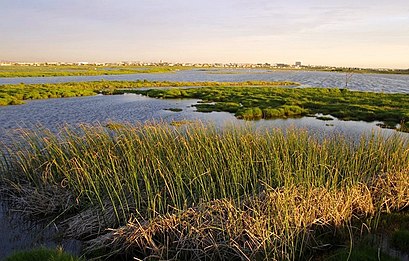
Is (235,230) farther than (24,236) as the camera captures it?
No

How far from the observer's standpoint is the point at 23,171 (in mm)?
11914

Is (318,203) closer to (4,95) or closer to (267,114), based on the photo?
(267,114)

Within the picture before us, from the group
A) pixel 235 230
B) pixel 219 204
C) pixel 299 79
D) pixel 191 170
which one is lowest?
pixel 299 79

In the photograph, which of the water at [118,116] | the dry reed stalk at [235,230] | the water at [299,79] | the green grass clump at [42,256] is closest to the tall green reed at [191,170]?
the dry reed stalk at [235,230]

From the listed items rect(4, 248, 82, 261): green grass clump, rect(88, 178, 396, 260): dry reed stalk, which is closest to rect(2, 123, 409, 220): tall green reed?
rect(88, 178, 396, 260): dry reed stalk

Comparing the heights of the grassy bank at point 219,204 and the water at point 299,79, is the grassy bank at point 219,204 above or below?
above

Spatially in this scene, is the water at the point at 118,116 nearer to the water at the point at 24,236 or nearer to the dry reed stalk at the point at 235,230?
the water at the point at 24,236

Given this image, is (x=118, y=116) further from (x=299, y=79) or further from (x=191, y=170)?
(x=299, y=79)

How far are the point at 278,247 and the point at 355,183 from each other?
3.35 m

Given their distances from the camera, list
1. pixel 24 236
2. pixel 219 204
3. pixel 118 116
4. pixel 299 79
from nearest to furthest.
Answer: pixel 219 204, pixel 24 236, pixel 118 116, pixel 299 79

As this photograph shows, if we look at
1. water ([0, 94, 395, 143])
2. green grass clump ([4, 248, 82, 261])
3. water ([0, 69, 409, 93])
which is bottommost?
water ([0, 69, 409, 93])

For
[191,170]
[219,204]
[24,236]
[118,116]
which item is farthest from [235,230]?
[118,116]

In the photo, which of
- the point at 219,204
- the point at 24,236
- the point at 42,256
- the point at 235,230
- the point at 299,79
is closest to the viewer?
the point at 42,256

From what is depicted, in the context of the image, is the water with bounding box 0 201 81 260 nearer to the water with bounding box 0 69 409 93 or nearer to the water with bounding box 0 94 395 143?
the water with bounding box 0 94 395 143
